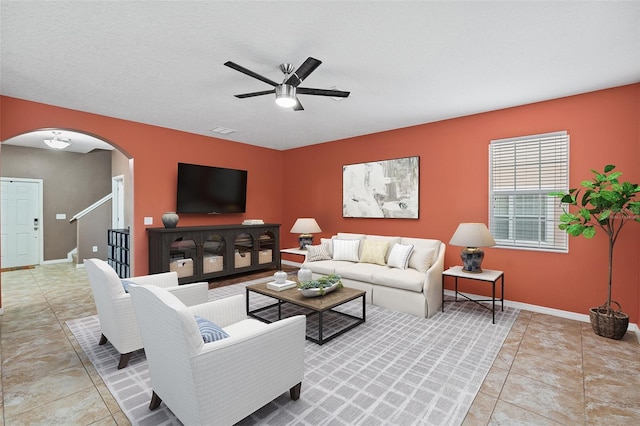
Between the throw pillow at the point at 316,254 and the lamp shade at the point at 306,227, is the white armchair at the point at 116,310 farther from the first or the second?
the lamp shade at the point at 306,227

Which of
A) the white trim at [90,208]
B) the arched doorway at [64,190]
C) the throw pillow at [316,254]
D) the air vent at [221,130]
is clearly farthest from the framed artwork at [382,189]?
the white trim at [90,208]

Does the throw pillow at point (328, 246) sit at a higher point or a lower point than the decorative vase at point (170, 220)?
lower

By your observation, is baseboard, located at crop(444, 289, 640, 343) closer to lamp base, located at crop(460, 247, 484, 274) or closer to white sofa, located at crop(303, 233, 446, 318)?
lamp base, located at crop(460, 247, 484, 274)

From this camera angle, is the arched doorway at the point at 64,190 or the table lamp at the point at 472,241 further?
the arched doorway at the point at 64,190

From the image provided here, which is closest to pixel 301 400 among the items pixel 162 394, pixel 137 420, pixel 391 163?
pixel 162 394

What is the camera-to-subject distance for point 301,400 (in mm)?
2035

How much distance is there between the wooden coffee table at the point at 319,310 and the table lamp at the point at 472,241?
4.61ft

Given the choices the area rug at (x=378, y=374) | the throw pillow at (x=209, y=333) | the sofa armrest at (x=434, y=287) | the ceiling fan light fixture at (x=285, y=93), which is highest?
the ceiling fan light fixture at (x=285, y=93)

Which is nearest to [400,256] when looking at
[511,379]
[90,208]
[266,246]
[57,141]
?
[511,379]

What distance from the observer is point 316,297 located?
318cm

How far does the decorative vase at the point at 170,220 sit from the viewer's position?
482cm

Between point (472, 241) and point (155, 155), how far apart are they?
492cm

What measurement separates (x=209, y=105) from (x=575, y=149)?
4.59 m

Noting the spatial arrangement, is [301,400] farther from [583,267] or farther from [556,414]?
[583,267]
